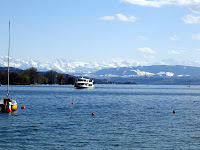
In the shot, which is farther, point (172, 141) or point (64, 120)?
point (64, 120)

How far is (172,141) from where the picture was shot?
43500mm

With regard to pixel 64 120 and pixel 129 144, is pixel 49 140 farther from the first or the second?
pixel 64 120

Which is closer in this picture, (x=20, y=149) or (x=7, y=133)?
(x=20, y=149)

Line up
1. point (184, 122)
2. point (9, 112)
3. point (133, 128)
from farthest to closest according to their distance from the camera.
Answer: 1. point (9, 112)
2. point (184, 122)
3. point (133, 128)

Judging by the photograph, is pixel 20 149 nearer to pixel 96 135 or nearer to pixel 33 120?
pixel 96 135

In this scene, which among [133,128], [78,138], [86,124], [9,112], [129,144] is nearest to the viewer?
[129,144]

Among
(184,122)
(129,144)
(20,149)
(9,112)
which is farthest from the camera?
(9,112)

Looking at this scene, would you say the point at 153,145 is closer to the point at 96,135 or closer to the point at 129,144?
the point at 129,144

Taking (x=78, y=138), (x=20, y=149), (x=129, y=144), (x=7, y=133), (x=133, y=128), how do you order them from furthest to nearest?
(x=133, y=128) → (x=7, y=133) → (x=78, y=138) → (x=129, y=144) → (x=20, y=149)

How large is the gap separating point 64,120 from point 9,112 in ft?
56.2

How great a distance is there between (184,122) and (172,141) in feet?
61.7

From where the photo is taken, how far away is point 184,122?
61344 mm

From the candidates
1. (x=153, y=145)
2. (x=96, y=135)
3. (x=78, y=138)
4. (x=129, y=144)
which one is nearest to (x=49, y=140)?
(x=78, y=138)

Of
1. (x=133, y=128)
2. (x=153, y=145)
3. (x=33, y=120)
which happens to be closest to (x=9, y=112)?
(x=33, y=120)
